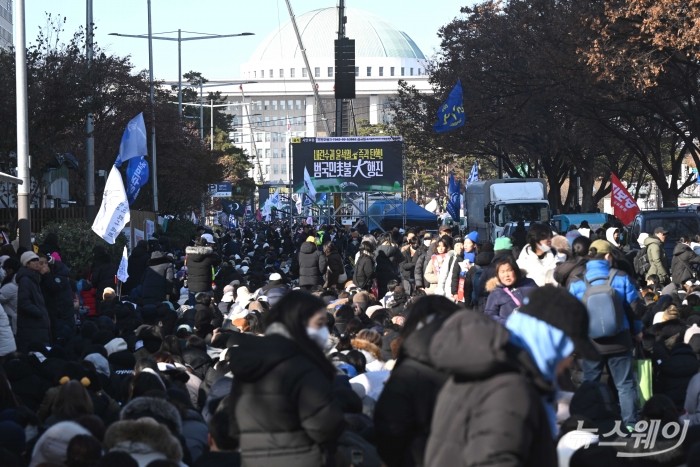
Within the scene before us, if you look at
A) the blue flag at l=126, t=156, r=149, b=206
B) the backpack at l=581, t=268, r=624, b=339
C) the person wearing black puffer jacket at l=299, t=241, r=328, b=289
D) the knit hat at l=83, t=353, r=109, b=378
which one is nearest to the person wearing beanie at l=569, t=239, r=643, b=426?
the backpack at l=581, t=268, r=624, b=339

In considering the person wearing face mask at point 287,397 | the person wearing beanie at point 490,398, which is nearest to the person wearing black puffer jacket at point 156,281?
the person wearing face mask at point 287,397

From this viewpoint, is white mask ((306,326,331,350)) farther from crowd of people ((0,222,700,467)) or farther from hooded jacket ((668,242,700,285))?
hooded jacket ((668,242,700,285))

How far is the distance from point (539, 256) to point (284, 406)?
768 centimetres

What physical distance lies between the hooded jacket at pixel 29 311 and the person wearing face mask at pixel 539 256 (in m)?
4.78

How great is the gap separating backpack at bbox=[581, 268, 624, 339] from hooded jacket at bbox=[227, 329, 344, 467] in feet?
15.1

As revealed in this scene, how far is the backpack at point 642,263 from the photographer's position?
23594mm

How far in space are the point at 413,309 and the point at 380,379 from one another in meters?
2.85

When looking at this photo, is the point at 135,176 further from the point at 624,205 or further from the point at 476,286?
the point at 476,286

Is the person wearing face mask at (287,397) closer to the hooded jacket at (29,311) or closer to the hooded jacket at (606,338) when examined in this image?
the hooded jacket at (606,338)

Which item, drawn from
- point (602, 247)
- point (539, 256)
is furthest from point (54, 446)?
point (539, 256)

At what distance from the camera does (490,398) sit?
15.4ft

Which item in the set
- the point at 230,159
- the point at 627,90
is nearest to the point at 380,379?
the point at 627,90

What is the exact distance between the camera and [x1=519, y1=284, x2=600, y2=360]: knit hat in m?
5.29

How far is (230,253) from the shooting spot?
35500mm
